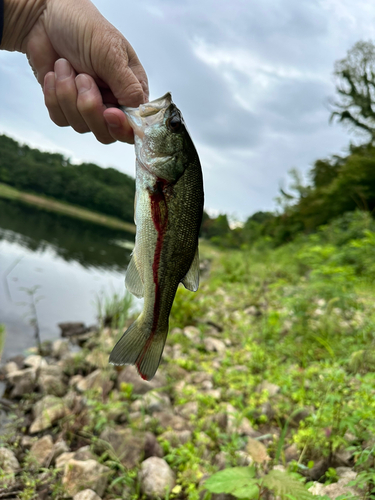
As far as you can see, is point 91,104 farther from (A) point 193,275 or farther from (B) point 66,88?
(A) point 193,275

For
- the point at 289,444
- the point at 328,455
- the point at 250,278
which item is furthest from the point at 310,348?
the point at 250,278

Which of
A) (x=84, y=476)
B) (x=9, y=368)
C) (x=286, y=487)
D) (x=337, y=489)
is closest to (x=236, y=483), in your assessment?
(x=286, y=487)

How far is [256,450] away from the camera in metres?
2.75

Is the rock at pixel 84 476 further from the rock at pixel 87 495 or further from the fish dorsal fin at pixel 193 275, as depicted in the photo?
the fish dorsal fin at pixel 193 275

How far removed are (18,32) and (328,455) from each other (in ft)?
12.0

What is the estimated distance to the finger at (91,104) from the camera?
1917 millimetres

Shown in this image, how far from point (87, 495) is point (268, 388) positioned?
6.91 feet

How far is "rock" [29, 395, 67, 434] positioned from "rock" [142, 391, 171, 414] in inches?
34.0

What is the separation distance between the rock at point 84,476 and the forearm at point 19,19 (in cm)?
307

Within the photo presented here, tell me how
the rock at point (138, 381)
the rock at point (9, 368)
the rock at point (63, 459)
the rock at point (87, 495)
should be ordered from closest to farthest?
the rock at point (87, 495), the rock at point (63, 459), the rock at point (138, 381), the rock at point (9, 368)

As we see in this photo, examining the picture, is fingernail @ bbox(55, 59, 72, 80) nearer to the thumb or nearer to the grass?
the thumb

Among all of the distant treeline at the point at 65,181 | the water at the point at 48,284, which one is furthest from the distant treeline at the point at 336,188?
the distant treeline at the point at 65,181

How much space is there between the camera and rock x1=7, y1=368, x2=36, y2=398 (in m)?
4.28

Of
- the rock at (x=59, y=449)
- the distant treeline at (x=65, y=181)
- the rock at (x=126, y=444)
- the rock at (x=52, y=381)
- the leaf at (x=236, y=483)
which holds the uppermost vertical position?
the distant treeline at (x=65, y=181)
